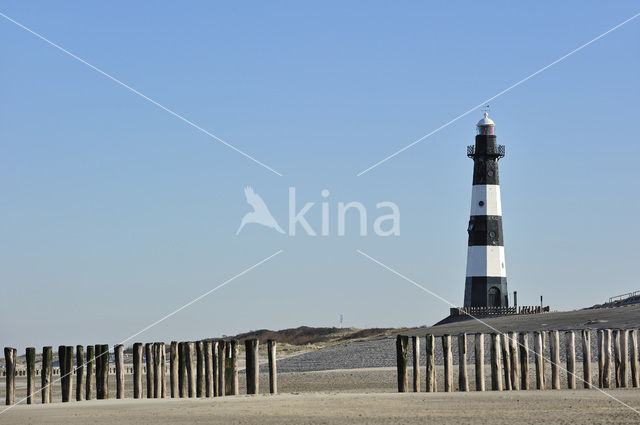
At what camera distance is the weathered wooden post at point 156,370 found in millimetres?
21047

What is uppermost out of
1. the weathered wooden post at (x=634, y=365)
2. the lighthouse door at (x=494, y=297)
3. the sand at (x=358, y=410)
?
the lighthouse door at (x=494, y=297)

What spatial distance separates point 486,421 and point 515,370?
6.11 m

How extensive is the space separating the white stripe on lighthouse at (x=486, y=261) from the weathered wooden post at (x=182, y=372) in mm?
29599

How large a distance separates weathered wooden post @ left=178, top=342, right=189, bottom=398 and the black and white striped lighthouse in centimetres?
2950

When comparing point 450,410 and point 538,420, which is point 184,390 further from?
point 538,420

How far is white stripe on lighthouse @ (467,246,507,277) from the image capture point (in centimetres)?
4891

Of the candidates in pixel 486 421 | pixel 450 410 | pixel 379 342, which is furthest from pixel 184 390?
pixel 379 342

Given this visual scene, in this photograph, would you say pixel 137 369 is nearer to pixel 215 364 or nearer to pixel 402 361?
pixel 215 364

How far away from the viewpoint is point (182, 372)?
2092 cm

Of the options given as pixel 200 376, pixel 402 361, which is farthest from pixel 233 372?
pixel 402 361

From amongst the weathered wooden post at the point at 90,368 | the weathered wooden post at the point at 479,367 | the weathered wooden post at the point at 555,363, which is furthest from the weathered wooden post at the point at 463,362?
the weathered wooden post at the point at 90,368

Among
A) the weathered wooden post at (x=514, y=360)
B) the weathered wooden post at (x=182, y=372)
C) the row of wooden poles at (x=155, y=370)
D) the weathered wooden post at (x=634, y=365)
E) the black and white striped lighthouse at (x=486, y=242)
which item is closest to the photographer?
the row of wooden poles at (x=155, y=370)

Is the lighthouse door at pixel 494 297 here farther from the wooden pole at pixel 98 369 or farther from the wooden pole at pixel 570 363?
the wooden pole at pixel 98 369

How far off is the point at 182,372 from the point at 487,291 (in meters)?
29.9
